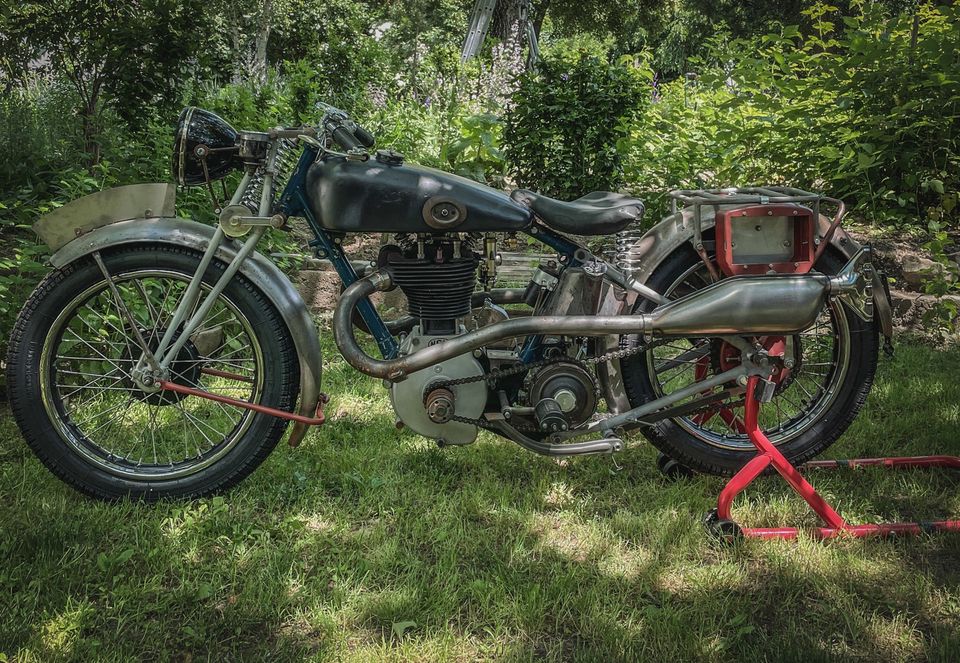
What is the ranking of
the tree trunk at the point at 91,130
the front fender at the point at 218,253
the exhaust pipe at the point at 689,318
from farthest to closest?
the tree trunk at the point at 91,130 → the front fender at the point at 218,253 → the exhaust pipe at the point at 689,318

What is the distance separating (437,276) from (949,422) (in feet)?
7.96

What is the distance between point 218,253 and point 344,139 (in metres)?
0.57

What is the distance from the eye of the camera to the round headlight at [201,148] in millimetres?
2484

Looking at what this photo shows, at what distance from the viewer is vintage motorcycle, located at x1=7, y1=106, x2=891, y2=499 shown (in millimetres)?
2439

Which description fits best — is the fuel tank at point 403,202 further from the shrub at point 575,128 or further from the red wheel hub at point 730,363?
the shrub at point 575,128

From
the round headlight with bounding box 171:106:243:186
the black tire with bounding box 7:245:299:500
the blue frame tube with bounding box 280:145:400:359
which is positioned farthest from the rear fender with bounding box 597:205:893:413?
the round headlight with bounding box 171:106:243:186

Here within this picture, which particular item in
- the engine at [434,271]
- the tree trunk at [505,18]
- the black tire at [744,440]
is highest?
the tree trunk at [505,18]

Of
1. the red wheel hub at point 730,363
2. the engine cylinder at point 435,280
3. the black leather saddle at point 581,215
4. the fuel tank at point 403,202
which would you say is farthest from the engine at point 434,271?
the red wheel hub at point 730,363

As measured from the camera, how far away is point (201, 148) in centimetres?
249

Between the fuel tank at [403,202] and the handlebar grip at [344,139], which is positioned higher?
the handlebar grip at [344,139]

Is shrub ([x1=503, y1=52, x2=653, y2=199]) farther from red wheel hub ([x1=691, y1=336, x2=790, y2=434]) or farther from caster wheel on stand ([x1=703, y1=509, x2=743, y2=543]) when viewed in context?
caster wheel on stand ([x1=703, y1=509, x2=743, y2=543])

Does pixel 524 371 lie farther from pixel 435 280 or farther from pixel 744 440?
pixel 744 440

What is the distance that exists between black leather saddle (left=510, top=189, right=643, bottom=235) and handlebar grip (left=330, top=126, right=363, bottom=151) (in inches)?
21.4

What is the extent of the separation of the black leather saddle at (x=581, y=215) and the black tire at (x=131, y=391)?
94cm
